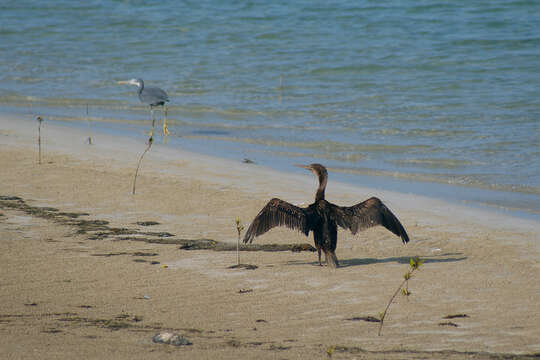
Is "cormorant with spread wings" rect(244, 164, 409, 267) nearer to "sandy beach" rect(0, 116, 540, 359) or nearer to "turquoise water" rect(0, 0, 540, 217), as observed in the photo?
"sandy beach" rect(0, 116, 540, 359)

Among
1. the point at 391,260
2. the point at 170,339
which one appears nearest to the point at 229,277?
the point at 391,260

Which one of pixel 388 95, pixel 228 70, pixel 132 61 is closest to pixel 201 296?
pixel 388 95

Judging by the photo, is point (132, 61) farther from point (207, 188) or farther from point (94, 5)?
point (207, 188)

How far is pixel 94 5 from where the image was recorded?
3528 centimetres

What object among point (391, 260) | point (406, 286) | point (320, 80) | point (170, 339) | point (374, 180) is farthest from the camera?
point (320, 80)

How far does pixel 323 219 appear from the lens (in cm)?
721

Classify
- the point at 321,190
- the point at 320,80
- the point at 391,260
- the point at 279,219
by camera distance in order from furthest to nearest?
the point at 320,80
the point at 321,190
the point at 391,260
the point at 279,219

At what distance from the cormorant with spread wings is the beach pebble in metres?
2.19

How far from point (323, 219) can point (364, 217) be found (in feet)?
1.19

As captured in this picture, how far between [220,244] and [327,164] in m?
4.87

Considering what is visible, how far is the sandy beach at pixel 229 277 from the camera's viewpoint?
5.09 metres

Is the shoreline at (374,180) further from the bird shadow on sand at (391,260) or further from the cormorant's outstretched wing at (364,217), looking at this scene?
the cormorant's outstretched wing at (364,217)

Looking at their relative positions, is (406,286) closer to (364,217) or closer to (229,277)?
(364,217)

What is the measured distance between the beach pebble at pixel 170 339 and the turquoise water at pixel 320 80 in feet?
19.5
